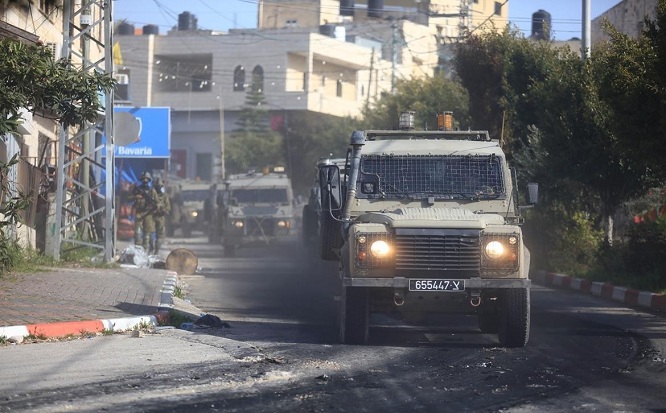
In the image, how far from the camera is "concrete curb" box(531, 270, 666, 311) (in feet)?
54.9

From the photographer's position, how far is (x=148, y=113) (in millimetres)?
41875

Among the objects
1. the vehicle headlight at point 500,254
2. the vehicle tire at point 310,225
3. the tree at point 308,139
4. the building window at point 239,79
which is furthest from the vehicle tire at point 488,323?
the building window at point 239,79

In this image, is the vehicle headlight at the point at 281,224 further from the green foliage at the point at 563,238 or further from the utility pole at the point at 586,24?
the utility pole at the point at 586,24

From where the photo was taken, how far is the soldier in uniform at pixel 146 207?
26.5 m

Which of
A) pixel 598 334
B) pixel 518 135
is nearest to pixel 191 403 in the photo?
pixel 598 334

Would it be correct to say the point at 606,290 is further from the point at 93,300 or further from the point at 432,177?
the point at 93,300

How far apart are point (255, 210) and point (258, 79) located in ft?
109

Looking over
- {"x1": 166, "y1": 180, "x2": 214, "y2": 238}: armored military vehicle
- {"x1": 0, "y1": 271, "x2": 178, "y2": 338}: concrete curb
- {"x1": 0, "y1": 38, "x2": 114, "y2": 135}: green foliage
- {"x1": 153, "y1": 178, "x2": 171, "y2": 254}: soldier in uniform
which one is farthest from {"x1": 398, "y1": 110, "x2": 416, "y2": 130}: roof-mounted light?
{"x1": 166, "y1": 180, "x2": 214, "y2": 238}: armored military vehicle

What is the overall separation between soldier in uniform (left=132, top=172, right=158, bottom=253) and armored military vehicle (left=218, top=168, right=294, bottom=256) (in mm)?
5232

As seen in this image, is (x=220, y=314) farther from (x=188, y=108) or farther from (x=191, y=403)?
(x=188, y=108)

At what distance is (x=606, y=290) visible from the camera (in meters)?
19.0

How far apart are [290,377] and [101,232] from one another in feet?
61.2

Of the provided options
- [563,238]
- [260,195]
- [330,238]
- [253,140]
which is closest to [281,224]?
[260,195]

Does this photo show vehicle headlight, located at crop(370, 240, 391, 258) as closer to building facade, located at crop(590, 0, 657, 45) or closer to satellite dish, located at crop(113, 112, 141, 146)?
satellite dish, located at crop(113, 112, 141, 146)
